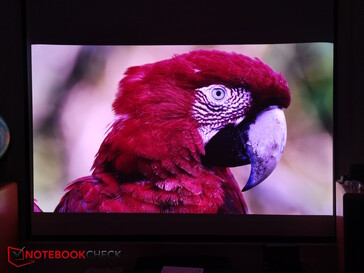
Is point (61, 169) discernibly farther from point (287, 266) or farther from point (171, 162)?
point (287, 266)

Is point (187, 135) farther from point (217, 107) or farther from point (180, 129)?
point (217, 107)

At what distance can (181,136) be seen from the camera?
2.13m

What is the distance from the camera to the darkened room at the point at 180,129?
209cm

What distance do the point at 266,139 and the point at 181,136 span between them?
1.54ft

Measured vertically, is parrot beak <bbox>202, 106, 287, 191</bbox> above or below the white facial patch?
below

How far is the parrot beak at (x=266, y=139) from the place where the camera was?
2086 mm

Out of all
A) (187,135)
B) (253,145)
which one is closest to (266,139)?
(253,145)

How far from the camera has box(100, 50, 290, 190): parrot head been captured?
82.7 inches

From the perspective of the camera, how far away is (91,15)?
7.06ft

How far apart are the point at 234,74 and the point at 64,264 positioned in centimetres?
147

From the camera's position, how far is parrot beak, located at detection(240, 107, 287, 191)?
2.09 m

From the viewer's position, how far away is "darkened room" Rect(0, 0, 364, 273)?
209 cm

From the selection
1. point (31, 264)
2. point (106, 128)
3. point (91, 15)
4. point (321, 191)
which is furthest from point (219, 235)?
point (91, 15)

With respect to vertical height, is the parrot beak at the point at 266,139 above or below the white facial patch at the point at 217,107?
below
